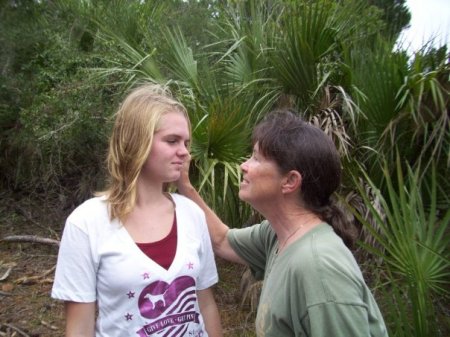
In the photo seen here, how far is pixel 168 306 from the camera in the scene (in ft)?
5.65

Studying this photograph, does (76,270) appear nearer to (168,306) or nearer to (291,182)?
(168,306)

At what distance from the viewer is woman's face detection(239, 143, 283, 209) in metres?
1.63

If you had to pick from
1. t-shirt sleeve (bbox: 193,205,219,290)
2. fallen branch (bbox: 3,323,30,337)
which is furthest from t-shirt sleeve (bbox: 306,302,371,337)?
fallen branch (bbox: 3,323,30,337)

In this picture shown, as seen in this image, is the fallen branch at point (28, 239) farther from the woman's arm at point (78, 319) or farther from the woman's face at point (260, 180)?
the woman's face at point (260, 180)

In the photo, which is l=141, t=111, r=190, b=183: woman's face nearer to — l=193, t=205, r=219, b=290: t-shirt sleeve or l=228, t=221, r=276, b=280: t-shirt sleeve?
l=193, t=205, r=219, b=290: t-shirt sleeve

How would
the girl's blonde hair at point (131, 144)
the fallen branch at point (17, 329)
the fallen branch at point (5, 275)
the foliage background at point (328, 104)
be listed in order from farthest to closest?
the fallen branch at point (5, 275), the fallen branch at point (17, 329), the foliage background at point (328, 104), the girl's blonde hair at point (131, 144)

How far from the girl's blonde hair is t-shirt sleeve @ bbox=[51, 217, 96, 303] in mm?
152

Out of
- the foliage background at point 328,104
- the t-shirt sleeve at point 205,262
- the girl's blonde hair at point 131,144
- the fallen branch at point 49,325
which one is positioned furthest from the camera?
the fallen branch at point 49,325

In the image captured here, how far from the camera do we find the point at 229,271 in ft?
17.4

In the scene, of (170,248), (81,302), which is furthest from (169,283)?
(81,302)

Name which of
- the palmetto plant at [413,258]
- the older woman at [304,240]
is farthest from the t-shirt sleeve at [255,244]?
the palmetto plant at [413,258]

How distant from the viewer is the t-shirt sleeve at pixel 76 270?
162cm

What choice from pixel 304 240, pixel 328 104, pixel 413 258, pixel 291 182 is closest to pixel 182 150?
pixel 291 182

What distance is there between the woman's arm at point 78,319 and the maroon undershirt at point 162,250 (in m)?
0.26
